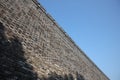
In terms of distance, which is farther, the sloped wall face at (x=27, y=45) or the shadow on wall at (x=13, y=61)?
the sloped wall face at (x=27, y=45)

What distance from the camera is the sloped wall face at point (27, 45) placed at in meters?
3.84

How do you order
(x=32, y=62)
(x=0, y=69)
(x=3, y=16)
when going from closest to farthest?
1. (x=0, y=69)
2. (x=3, y=16)
3. (x=32, y=62)

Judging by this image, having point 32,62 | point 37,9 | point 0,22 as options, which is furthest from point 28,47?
point 37,9

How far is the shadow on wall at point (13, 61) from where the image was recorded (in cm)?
354

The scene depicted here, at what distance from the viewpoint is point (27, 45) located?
475 centimetres

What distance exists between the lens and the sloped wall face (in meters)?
3.84

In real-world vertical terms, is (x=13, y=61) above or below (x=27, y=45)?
below

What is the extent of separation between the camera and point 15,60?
3.96 meters

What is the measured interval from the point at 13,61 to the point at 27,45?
3.19ft

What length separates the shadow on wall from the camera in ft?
11.6

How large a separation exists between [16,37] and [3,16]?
26.7 inches

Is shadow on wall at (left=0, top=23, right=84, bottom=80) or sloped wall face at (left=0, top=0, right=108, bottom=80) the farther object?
sloped wall face at (left=0, top=0, right=108, bottom=80)

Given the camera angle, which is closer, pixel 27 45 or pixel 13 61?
pixel 13 61

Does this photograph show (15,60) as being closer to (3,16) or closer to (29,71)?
(29,71)
